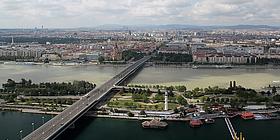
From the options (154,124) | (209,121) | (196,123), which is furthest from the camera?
(209,121)

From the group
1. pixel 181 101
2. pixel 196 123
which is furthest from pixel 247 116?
pixel 181 101


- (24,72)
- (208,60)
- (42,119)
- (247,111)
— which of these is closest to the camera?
(42,119)

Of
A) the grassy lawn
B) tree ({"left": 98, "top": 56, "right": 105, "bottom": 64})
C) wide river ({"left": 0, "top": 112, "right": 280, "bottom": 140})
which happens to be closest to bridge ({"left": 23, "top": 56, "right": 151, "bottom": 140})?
wide river ({"left": 0, "top": 112, "right": 280, "bottom": 140})

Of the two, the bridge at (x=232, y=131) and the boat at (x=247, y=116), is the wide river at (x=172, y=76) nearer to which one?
the boat at (x=247, y=116)

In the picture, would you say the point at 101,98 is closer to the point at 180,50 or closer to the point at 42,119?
the point at 42,119

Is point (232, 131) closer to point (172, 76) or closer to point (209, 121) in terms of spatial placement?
point (209, 121)

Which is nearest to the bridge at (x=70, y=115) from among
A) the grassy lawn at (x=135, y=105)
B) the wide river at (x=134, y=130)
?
the wide river at (x=134, y=130)

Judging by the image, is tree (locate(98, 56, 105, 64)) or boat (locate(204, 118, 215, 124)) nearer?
boat (locate(204, 118, 215, 124))

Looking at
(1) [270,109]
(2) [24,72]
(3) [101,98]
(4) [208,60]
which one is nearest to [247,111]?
(1) [270,109]

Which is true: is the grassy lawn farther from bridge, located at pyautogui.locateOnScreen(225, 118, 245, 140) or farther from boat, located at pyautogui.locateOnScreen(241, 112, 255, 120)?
boat, located at pyautogui.locateOnScreen(241, 112, 255, 120)

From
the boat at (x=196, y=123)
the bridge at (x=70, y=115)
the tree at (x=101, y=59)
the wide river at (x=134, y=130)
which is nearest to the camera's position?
the bridge at (x=70, y=115)

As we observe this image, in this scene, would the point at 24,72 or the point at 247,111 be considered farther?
the point at 24,72
